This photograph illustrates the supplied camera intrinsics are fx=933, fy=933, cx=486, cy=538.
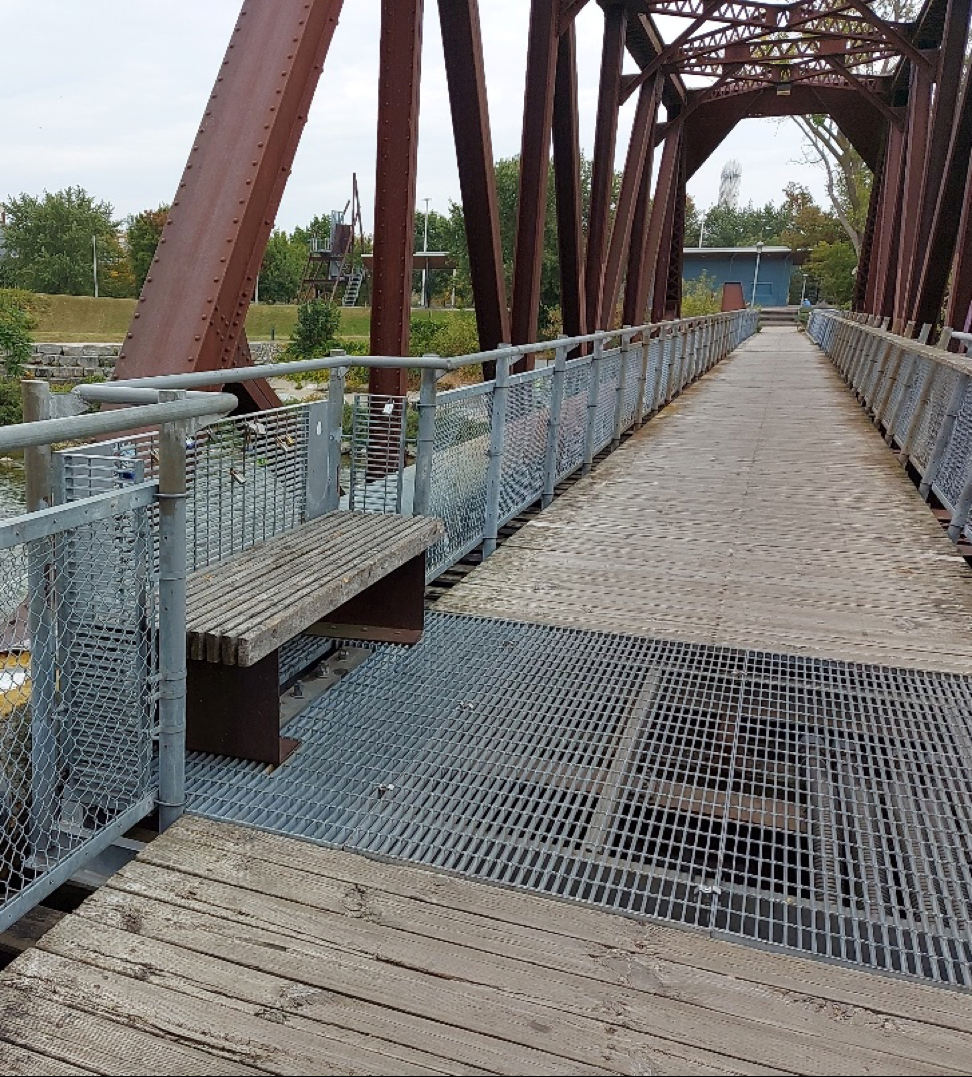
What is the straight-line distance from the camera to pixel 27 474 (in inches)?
82.6

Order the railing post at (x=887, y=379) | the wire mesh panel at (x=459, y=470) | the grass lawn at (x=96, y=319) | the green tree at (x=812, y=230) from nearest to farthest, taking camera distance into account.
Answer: the wire mesh panel at (x=459, y=470), the railing post at (x=887, y=379), the grass lawn at (x=96, y=319), the green tree at (x=812, y=230)

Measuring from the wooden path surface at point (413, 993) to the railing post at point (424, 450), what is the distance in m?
2.22

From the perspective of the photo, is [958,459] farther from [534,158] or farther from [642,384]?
[642,384]

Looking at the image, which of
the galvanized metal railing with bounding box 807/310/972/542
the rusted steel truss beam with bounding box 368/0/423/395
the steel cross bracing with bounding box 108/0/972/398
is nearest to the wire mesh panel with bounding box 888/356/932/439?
the galvanized metal railing with bounding box 807/310/972/542

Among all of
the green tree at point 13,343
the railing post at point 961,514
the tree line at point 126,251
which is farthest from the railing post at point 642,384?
the tree line at point 126,251

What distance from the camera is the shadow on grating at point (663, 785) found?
2.37 m

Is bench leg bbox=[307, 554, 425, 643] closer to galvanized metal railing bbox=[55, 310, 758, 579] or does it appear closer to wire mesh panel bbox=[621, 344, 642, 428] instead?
galvanized metal railing bbox=[55, 310, 758, 579]

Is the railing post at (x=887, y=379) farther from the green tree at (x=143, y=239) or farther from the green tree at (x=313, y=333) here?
the green tree at (x=143, y=239)

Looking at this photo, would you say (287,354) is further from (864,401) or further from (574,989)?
(574,989)

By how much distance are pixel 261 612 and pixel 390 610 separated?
1266 mm

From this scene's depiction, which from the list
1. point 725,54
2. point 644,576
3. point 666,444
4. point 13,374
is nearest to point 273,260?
point 13,374

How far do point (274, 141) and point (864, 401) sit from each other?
11.4m

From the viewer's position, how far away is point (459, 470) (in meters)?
4.95

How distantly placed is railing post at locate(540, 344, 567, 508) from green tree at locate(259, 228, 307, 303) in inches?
2305
